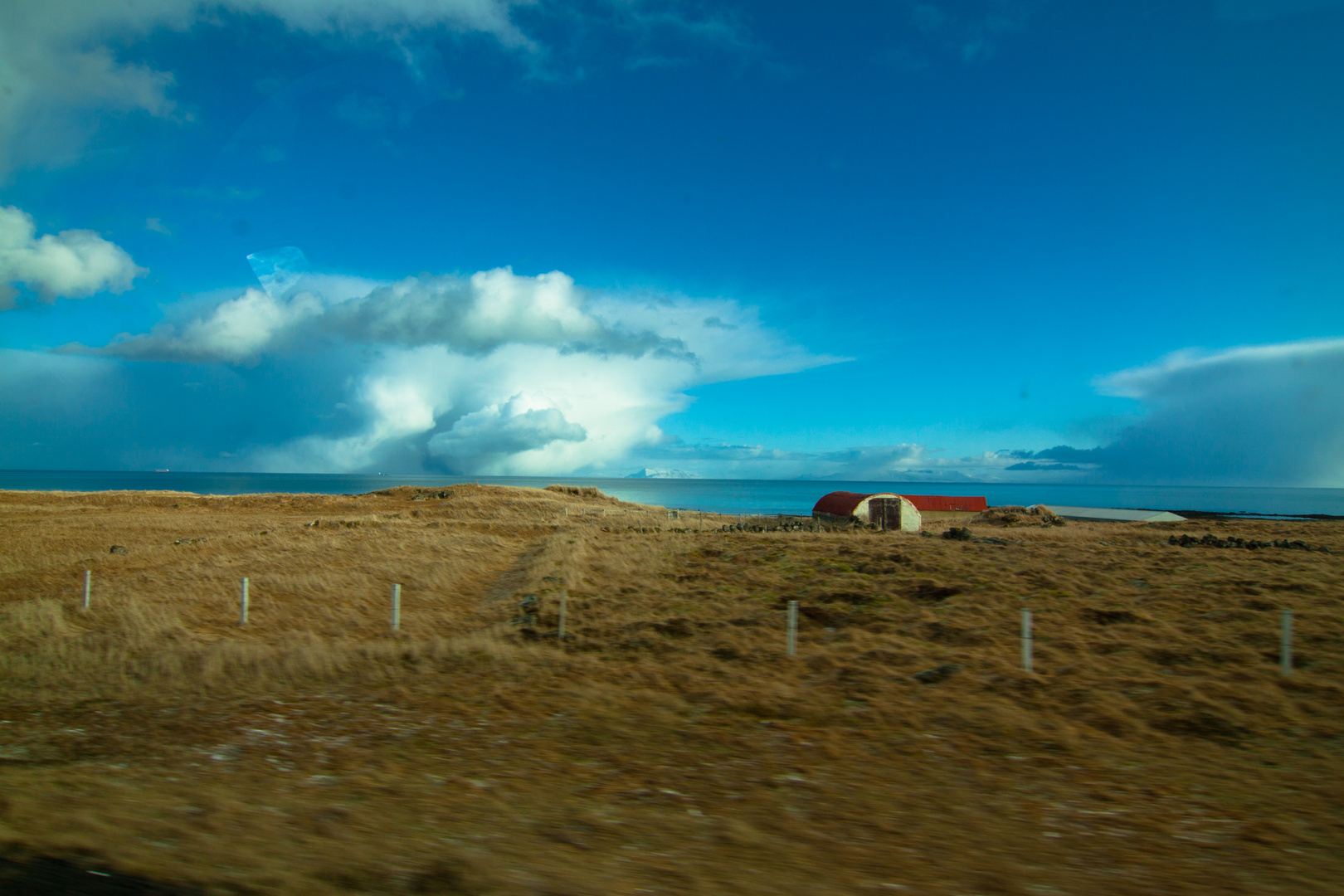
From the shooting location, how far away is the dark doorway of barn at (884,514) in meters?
56.5

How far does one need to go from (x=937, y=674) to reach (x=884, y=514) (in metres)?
46.6

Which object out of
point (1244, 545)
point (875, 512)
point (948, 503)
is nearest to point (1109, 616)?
point (1244, 545)

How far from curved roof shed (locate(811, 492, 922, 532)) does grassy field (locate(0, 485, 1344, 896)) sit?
104 feet

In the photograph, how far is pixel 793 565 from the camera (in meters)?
28.0

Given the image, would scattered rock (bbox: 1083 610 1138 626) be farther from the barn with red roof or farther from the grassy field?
the barn with red roof

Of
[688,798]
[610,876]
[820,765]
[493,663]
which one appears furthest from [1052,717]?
[493,663]

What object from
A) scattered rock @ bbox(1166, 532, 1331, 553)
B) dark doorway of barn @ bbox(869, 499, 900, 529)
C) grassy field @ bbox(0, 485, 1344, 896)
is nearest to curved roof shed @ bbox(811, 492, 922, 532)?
dark doorway of barn @ bbox(869, 499, 900, 529)

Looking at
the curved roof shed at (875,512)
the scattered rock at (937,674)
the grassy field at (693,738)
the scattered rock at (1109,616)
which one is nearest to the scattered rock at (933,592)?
the grassy field at (693,738)

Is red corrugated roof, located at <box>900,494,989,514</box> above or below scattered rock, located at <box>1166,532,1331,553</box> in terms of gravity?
above

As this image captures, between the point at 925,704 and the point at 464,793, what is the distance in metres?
6.92

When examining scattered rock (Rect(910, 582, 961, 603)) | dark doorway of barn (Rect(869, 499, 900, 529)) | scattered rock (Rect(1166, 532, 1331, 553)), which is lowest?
scattered rock (Rect(910, 582, 961, 603))

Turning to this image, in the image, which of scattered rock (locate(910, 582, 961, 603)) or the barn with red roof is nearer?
scattered rock (locate(910, 582, 961, 603))

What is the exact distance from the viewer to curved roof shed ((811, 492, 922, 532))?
184 ft

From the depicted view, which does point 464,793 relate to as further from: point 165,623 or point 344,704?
point 165,623
